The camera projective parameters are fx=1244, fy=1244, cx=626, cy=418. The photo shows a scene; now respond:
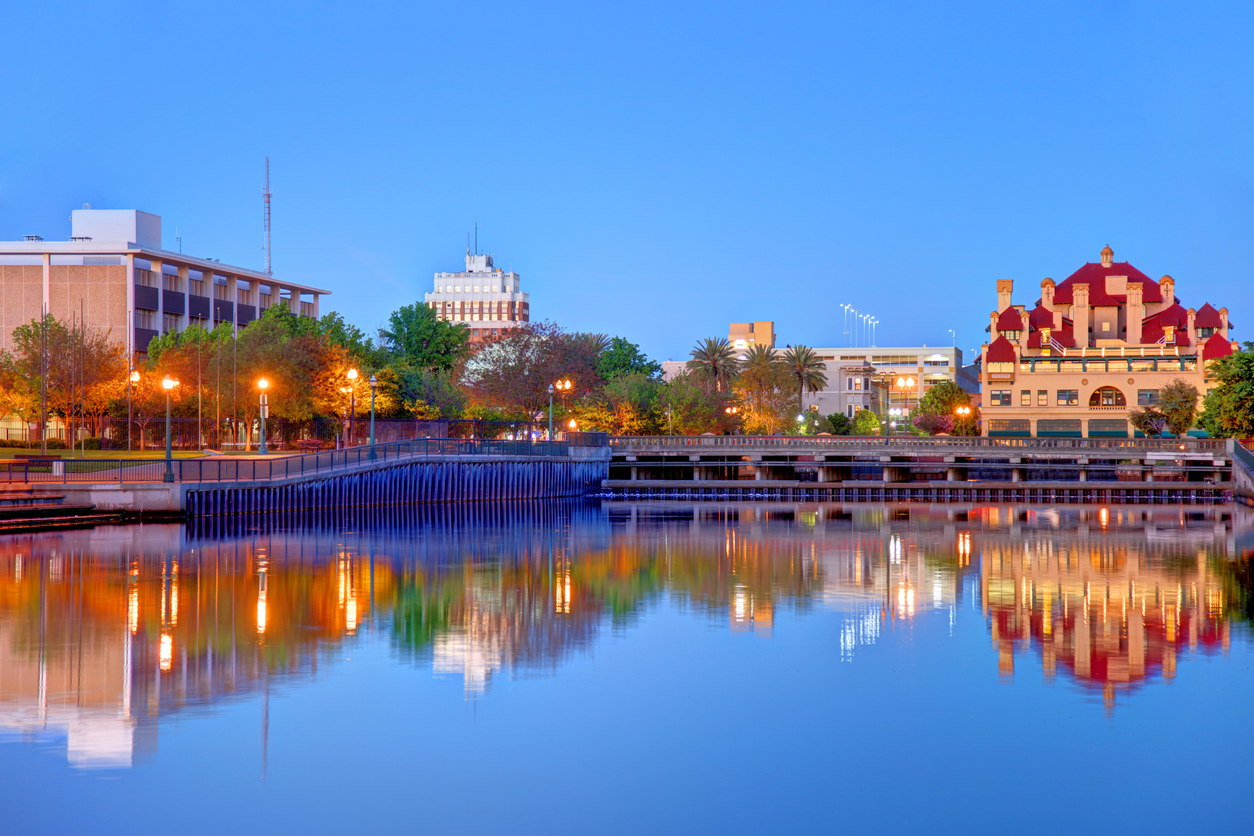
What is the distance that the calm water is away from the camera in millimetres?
13109

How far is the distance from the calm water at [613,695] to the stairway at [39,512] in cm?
788

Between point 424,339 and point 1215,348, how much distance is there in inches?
3045

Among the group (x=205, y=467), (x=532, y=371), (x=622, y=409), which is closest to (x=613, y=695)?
(x=205, y=467)

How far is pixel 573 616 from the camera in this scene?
2612 cm

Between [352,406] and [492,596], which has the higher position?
[352,406]

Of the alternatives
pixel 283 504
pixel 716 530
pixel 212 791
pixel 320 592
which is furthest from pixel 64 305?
pixel 212 791

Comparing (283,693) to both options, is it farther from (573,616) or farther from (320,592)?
(320,592)

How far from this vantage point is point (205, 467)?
53938mm

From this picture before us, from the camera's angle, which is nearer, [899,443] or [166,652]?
[166,652]

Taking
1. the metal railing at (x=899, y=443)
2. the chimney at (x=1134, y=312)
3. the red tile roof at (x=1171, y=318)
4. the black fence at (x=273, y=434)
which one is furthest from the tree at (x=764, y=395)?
the metal railing at (x=899, y=443)

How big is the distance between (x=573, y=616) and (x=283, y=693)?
8917 millimetres

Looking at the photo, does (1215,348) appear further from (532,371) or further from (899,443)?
(532,371)

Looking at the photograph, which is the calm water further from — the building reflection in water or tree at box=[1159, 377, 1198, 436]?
tree at box=[1159, 377, 1198, 436]

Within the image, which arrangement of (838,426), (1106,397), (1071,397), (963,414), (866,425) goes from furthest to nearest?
1. (866,425)
2. (838,426)
3. (963,414)
4. (1071,397)
5. (1106,397)
